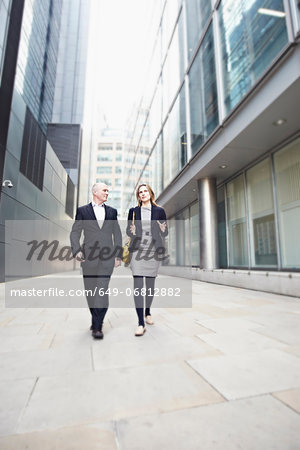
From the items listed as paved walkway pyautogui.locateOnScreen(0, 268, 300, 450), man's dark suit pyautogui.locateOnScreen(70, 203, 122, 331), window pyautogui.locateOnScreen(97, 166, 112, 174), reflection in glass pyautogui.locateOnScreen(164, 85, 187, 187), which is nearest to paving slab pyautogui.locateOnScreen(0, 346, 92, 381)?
paved walkway pyautogui.locateOnScreen(0, 268, 300, 450)

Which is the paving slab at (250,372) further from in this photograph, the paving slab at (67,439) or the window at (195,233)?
the window at (195,233)

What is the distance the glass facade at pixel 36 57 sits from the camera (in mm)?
14275

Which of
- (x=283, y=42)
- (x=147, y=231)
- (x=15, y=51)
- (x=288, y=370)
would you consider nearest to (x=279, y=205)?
(x=283, y=42)

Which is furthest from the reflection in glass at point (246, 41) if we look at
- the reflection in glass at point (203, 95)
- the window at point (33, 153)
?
the window at point (33, 153)

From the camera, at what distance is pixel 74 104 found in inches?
1454

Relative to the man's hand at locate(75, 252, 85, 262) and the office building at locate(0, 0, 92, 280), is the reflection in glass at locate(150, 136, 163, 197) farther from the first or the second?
the man's hand at locate(75, 252, 85, 262)

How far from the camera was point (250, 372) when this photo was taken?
190 cm

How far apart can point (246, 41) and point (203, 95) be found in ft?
9.20

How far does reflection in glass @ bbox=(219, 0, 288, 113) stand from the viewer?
604cm

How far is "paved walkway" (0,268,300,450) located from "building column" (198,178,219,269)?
263 inches

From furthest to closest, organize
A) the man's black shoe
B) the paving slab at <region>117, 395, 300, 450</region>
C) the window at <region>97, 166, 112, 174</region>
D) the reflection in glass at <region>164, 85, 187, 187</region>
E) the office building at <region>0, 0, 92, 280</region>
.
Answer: the window at <region>97, 166, 112, 174</region> < the reflection in glass at <region>164, 85, 187, 187</region> < the office building at <region>0, 0, 92, 280</region> < the man's black shoe < the paving slab at <region>117, 395, 300, 450</region>

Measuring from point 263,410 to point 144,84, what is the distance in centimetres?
2551

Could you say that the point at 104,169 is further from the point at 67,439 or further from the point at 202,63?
the point at 67,439

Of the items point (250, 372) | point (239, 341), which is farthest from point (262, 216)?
point (250, 372)
